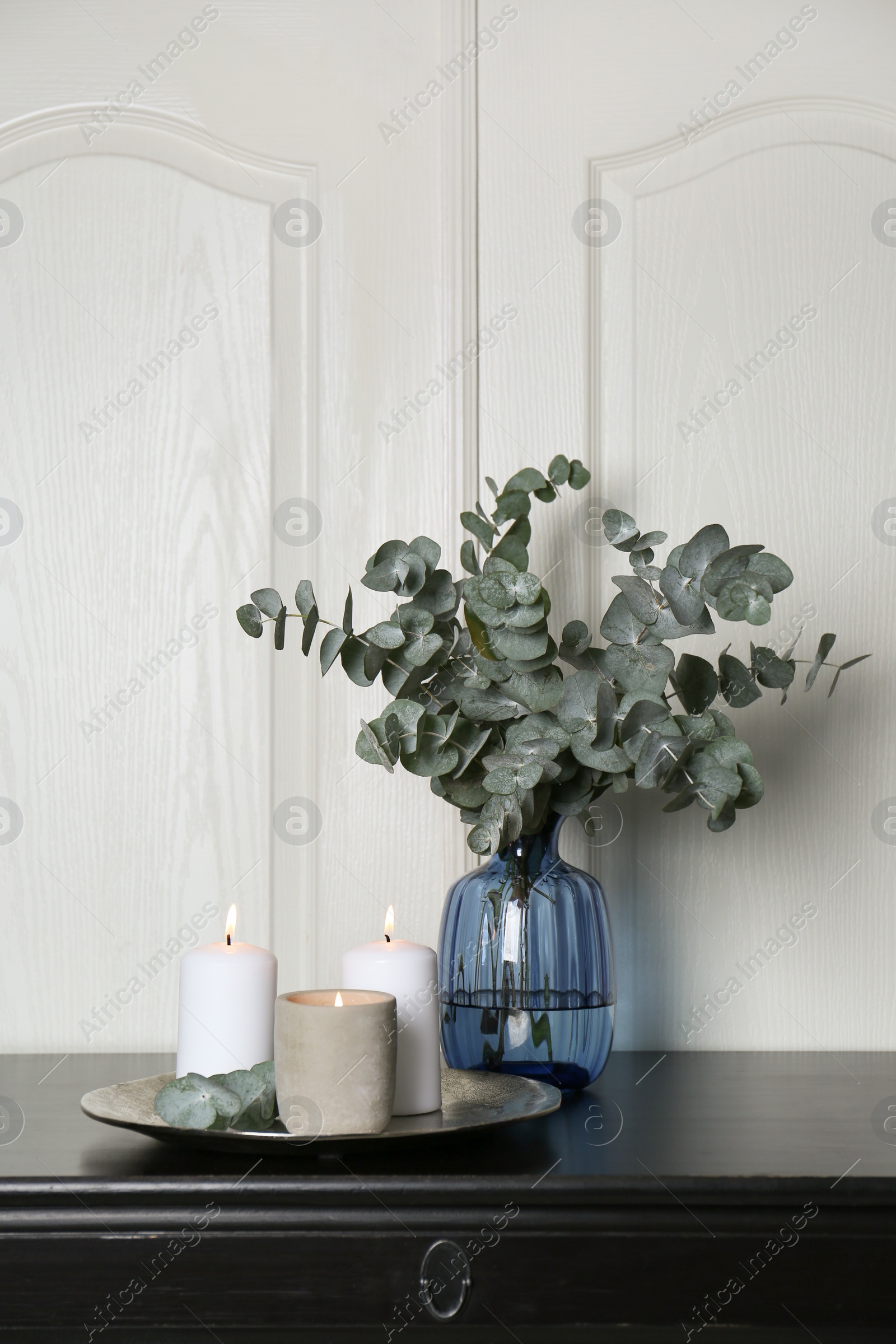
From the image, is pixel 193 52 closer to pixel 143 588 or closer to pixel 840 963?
pixel 143 588

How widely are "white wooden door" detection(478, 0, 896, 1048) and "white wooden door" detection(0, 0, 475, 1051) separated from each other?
0.25 ft

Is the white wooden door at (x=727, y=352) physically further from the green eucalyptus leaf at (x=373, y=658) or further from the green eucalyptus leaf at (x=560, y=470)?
the green eucalyptus leaf at (x=373, y=658)

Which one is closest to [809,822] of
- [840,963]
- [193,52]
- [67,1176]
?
[840,963]

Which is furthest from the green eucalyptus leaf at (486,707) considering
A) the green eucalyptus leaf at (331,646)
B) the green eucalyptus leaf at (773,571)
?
the green eucalyptus leaf at (773,571)

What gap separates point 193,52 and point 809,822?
3.31 ft

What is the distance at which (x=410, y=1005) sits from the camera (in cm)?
77

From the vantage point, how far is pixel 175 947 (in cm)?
109

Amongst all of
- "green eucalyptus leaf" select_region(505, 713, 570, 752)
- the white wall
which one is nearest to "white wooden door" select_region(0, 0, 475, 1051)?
the white wall

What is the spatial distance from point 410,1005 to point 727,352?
737 millimetres

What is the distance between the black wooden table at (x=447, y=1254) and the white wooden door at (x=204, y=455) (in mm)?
427

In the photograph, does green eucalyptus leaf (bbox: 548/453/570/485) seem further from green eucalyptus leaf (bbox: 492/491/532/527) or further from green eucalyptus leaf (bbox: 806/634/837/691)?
green eucalyptus leaf (bbox: 806/634/837/691)

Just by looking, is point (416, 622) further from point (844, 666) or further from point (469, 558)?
point (844, 666)

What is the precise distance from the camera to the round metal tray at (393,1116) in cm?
69

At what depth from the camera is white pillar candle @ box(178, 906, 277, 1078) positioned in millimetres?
790
